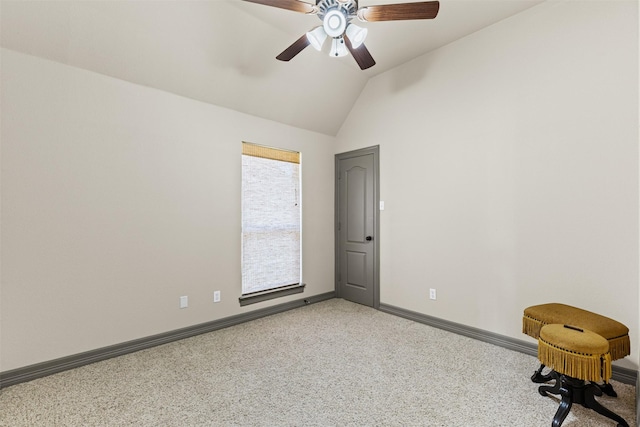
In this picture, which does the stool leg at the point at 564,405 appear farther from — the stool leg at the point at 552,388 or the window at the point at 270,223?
the window at the point at 270,223

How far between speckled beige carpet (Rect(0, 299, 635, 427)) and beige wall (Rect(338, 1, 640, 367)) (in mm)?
676

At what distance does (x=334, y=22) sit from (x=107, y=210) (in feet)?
8.10

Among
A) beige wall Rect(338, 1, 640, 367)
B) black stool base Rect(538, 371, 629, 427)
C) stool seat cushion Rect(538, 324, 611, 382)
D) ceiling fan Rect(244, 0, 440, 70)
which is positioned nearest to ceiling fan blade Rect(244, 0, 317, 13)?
ceiling fan Rect(244, 0, 440, 70)

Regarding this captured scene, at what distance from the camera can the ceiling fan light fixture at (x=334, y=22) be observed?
2.08 meters

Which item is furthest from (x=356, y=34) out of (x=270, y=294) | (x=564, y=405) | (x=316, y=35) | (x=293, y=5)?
(x=270, y=294)

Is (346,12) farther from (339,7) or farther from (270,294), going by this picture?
(270,294)

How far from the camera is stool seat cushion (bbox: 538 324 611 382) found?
5.54 feet

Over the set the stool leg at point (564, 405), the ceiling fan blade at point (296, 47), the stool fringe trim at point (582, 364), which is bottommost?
the stool leg at point (564, 405)

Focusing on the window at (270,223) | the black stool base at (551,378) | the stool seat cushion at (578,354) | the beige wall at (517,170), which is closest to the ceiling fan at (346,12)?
the beige wall at (517,170)

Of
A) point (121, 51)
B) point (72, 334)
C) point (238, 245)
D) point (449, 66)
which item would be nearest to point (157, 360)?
point (72, 334)

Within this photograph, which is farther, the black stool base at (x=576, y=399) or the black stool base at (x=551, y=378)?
the black stool base at (x=551, y=378)

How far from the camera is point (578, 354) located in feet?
5.64

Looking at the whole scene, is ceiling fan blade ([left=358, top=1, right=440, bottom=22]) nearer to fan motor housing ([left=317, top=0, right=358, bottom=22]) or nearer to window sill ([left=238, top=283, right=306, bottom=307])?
fan motor housing ([left=317, top=0, right=358, bottom=22])

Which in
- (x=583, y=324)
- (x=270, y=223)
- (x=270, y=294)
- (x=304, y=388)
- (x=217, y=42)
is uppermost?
(x=217, y=42)
